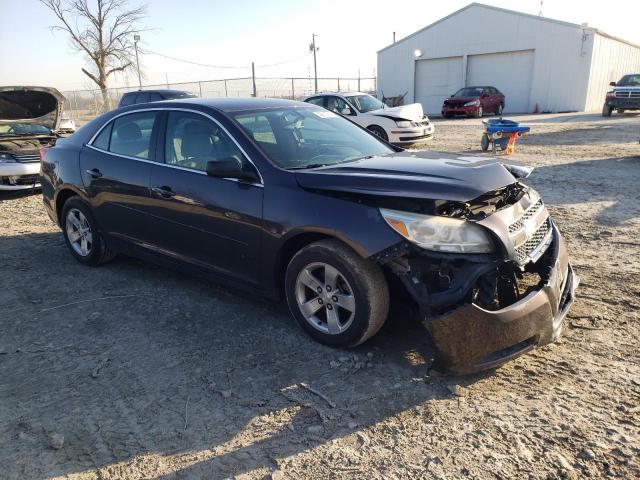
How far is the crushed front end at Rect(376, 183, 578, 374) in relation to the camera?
2.84 meters

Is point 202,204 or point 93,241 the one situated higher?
point 202,204

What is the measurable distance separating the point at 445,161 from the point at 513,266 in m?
0.99

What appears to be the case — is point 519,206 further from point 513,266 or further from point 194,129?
point 194,129

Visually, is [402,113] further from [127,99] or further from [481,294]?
[481,294]

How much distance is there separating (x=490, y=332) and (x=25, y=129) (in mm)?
9817

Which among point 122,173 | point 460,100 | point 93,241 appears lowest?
point 93,241

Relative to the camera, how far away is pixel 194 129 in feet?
13.6

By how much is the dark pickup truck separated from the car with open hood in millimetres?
22125

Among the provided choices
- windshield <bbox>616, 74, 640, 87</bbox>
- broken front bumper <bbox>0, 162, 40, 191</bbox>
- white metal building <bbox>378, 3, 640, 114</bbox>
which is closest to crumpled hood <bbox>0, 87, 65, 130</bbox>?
broken front bumper <bbox>0, 162, 40, 191</bbox>

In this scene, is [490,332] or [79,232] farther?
[79,232]

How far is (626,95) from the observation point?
21766 mm

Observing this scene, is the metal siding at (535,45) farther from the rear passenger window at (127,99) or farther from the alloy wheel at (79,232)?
the alloy wheel at (79,232)

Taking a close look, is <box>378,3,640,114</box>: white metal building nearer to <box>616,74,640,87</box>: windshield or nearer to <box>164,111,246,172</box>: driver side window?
<box>616,74,640,87</box>: windshield

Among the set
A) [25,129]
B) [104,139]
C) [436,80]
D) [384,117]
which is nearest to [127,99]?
[25,129]
